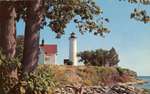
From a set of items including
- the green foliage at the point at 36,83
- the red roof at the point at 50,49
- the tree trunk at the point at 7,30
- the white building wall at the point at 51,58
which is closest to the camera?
the green foliage at the point at 36,83

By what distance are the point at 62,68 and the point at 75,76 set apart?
8.25 feet

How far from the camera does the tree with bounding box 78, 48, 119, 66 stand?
11625 centimetres

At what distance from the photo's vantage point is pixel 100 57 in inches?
4670

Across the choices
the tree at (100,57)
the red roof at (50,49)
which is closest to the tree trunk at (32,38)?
the red roof at (50,49)

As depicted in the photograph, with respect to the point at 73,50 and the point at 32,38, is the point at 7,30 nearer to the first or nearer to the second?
the point at 32,38

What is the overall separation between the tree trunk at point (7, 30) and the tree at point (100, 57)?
288 feet

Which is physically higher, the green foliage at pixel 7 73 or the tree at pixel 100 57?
the green foliage at pixel 7 73

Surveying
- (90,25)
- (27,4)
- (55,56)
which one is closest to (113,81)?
(55,56)

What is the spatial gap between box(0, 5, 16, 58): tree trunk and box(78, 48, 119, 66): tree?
288 feet

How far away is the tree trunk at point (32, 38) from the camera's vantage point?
23.9 m

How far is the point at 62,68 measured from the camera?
61.7m

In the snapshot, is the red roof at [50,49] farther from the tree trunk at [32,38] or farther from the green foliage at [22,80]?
the green foliage at [22,80]

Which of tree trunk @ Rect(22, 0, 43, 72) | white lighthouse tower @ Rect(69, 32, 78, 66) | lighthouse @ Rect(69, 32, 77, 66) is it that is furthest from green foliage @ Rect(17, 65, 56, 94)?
lighthouse @ Rect(69, 32, 77, 66)

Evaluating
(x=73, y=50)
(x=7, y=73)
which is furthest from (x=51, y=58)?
(x=7, y=73)
